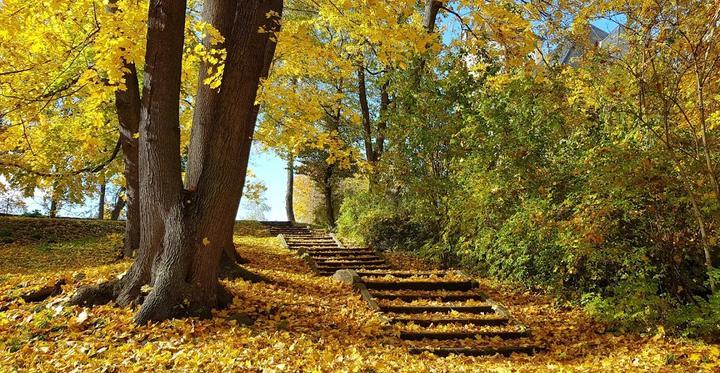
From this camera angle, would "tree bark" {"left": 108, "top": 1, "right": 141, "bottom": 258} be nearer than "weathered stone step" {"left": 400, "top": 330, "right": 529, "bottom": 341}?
No

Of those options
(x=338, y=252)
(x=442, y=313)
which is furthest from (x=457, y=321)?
(x=338, y=252)

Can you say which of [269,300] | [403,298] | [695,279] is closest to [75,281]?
[269,300]

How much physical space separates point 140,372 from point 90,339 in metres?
1.19

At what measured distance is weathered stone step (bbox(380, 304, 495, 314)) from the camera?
24.4ft

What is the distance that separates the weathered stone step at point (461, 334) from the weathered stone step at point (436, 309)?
3.01ft

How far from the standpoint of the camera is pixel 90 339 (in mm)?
4863

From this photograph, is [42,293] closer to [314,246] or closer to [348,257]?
[348,257]

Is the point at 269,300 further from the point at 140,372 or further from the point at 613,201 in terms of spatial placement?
the point at 613,201

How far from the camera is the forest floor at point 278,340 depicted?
4398mm

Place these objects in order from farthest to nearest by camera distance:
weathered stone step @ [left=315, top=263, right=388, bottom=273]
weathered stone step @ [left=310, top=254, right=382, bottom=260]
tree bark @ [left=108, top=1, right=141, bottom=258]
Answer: weathered stone step @ [left=310, top=254, right=382, bottom=260]
weathered stone step @ [left=315, top=263, right=388, bottom=273]
tree bark @ [left=108, top=1, right=141, bottom=258]

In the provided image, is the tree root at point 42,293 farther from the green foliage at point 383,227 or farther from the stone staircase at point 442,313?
the green foliage at point 383,227

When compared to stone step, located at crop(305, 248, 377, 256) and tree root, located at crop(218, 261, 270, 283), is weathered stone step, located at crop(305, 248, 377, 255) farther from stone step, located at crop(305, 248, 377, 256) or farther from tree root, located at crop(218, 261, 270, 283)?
tree root, located at crop(218, 261, 270, 283)

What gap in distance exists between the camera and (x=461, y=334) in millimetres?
6492

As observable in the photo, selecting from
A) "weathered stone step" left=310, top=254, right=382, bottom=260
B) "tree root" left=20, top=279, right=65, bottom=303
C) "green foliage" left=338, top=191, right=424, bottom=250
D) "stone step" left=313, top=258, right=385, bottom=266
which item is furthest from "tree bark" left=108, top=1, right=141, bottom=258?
"green foliage" left=338, top=191, right=424, bottom=250
